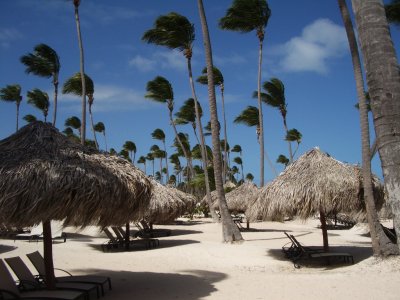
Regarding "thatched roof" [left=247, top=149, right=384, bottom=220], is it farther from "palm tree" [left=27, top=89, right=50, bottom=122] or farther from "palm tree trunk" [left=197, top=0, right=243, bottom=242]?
"palm tree" [left=27, top=89, right=50, bottom=122]

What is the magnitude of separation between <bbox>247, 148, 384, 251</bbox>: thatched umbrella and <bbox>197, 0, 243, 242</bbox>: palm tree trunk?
317 cm

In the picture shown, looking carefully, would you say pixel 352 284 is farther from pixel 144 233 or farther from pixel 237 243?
pixel 144 233

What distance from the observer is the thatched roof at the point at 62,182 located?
17.5 feet

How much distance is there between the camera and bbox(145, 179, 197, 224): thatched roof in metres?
17.1

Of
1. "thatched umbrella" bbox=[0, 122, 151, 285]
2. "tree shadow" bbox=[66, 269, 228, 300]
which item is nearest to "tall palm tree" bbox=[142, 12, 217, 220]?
"tree shadow" bbox=[66, 269, 228, 300]

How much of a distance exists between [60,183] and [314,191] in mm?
7008

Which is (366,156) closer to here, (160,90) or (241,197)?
(241,197)

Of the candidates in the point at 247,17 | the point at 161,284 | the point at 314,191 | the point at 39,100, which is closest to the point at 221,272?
the point at 161,284

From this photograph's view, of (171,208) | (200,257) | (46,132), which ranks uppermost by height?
(46,132)

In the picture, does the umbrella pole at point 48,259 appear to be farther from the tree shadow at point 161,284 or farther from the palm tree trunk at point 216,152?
the palm tree trunk at point 216,152

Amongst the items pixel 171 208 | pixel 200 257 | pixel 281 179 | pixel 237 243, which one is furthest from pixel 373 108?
pixel 171 208

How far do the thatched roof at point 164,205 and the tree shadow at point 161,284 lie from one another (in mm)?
7258

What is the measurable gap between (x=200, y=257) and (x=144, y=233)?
7.38 m

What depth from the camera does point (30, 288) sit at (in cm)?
626
